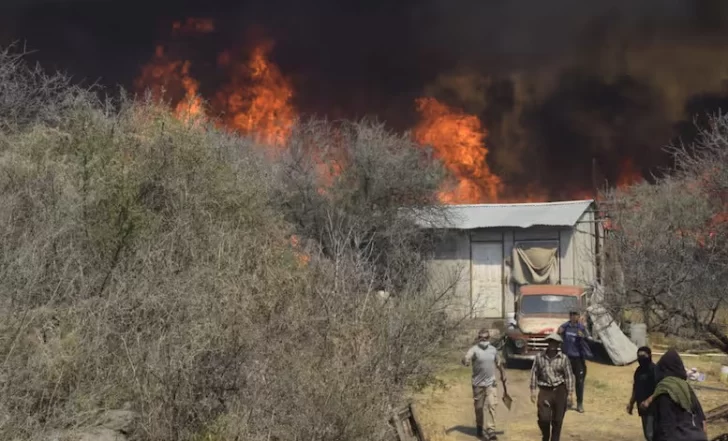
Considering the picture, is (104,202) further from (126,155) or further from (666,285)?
(666,285)

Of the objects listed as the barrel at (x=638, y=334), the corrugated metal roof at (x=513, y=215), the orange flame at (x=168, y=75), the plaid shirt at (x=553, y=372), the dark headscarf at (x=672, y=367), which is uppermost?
the orange flame at (x=168, y=75)

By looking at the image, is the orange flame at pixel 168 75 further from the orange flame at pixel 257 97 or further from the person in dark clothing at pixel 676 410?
the person in dark clothing at pixel 676 410

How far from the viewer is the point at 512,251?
91.8 feet

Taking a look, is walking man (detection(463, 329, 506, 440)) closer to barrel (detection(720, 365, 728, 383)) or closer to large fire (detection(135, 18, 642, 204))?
barrel (detection(720, 365, 728, 383))

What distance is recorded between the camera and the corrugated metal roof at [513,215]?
27.3 metres

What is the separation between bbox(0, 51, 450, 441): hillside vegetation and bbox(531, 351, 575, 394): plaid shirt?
188 cm

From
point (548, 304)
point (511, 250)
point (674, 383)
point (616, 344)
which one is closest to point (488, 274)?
point (511, 250)

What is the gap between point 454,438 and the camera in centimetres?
1279

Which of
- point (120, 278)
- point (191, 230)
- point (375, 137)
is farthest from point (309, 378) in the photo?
point (375, 137)

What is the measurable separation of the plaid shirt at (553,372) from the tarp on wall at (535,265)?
54.0ft

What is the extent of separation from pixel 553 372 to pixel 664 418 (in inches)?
136

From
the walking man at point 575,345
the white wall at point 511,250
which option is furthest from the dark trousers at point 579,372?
the white wall at point 511,250

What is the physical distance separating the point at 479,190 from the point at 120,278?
3636 cm

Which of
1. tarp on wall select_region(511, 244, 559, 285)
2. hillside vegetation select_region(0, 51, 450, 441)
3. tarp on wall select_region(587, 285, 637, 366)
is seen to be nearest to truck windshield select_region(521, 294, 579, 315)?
tarp on wall select_region(587, 285, 637, 366)
